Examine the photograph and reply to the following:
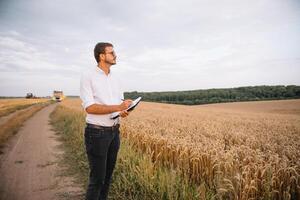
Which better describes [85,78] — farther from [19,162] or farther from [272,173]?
[19,162]

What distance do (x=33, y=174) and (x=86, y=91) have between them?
4413mm

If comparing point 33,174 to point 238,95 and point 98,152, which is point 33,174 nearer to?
point 98,152

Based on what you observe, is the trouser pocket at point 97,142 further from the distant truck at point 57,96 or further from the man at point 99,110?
the distant truck at point 57,96

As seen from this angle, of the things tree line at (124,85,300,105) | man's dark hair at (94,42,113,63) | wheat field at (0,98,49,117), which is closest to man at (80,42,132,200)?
man's dark hair at (94,42,113,63)

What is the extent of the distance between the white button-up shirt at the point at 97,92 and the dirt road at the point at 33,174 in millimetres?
2418

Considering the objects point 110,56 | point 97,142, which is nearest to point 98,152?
point 97,142

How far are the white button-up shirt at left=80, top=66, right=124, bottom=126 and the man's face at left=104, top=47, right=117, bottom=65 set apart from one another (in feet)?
0.58

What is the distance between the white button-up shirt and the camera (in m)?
3.56

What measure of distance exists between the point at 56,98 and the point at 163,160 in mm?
80870

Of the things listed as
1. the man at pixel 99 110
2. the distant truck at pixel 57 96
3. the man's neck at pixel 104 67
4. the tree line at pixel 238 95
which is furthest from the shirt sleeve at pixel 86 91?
the distant truck at pixel 57 96

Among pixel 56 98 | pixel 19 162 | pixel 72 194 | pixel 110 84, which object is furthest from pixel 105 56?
pixel 56 98

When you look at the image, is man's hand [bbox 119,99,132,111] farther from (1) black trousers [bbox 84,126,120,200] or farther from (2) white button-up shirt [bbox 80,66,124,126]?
(1) black trousers [bbox 84,126,120,200]

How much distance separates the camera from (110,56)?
3.77m

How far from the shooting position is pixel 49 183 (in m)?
6.09
